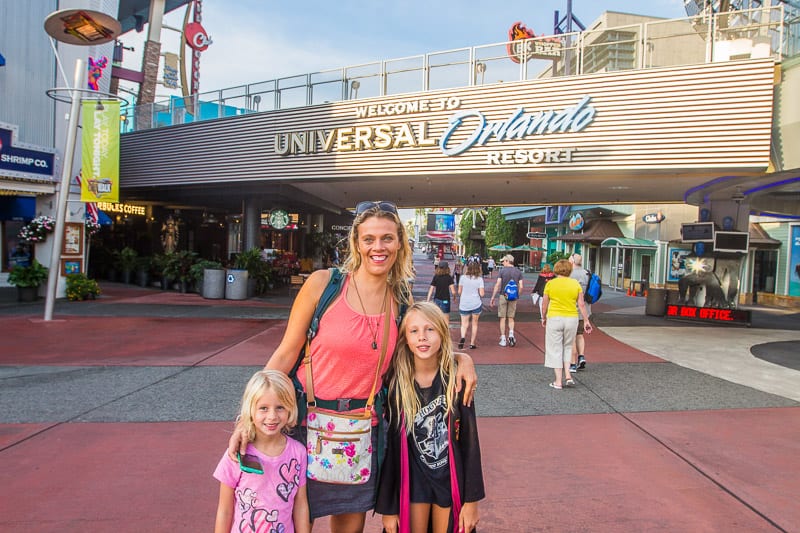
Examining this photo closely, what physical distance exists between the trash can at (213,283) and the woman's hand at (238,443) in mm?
14594

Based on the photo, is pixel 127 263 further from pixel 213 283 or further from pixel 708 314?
pixel 708 314

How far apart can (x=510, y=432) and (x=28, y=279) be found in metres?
14.2

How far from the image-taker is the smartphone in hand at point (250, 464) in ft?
6.82

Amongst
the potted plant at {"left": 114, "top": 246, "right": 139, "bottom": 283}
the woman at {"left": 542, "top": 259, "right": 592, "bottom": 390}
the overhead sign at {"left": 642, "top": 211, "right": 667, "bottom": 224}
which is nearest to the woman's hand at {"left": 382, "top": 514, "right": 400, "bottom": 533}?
the woman at {"left": 542, "top": 259, "right": 592, "bottom": 390}

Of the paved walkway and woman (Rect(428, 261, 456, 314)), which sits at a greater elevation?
woman (Rect(428, 261, 456, 314))

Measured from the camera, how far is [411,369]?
2293 mm

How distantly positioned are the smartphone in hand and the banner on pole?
12.8 meters

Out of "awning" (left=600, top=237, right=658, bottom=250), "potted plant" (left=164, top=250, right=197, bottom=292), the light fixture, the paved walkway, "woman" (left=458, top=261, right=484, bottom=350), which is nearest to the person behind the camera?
the paved walkway

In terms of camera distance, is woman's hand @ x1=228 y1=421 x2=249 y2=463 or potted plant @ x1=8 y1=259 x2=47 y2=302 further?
potted plant @ x1=8 y1=259 x2=47 y2=302

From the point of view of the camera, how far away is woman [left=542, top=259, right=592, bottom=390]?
6699 millimetres

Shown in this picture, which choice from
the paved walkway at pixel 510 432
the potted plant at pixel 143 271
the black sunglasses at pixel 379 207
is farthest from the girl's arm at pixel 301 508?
the potted plant at pixel 143 271

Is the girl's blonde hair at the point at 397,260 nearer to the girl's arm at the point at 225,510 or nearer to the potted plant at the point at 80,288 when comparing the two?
the girl's arm at the point at 225,510

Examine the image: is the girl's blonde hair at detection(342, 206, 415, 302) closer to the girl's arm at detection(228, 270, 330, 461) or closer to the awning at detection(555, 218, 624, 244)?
the girl's arm at detection(228, 270, 330, 461)

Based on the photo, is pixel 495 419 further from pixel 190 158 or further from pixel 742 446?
pixel 190 158
